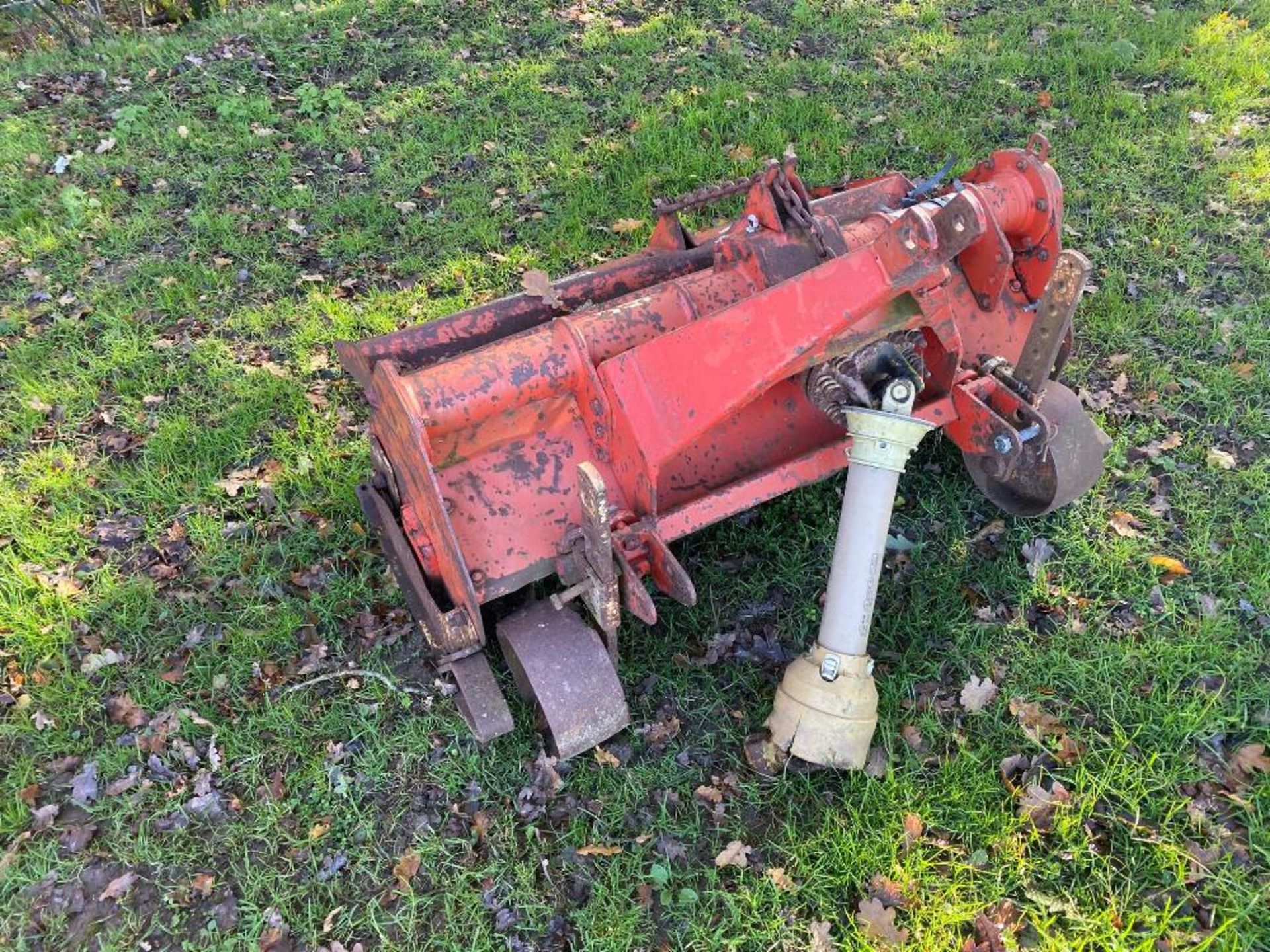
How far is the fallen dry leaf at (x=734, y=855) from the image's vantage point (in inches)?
118

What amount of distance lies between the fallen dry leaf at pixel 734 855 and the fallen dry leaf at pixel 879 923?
41 centimetres

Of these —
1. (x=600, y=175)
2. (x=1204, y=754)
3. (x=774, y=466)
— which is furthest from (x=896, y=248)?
(x=600, y=175)

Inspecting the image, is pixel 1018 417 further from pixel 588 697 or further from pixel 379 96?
pixel 379 96

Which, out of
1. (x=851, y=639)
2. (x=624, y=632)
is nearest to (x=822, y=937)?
(x=851, y=639)

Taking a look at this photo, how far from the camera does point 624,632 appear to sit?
12.0 ft

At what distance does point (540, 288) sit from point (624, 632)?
4.91 ft

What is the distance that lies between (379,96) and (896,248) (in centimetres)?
574

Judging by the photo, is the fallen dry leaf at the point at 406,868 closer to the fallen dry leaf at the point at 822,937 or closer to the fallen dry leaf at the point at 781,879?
the fallen dry leaf at the point at 781,879

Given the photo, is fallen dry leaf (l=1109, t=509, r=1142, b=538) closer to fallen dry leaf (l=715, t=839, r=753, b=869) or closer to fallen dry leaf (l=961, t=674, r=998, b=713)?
fallen dry leaf (l=961, t=674, r=998, b=713)

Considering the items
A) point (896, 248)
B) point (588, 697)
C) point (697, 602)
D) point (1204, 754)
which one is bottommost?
point (1204, 754)

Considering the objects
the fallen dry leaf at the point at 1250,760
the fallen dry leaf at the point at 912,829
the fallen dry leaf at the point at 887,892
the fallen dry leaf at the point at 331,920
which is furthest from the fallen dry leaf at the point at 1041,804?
the fallen dry leaf at the point at 331,920

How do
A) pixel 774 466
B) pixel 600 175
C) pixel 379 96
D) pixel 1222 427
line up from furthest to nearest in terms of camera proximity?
pixel 379 96 → pixel 600 175 → pixel 1222 427 → pixel 774 466

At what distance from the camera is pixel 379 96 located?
23.0ft

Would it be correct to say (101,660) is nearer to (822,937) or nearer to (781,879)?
(781,879)
